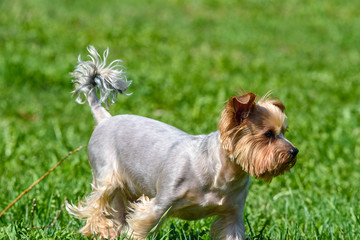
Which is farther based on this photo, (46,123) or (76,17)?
(76,17)

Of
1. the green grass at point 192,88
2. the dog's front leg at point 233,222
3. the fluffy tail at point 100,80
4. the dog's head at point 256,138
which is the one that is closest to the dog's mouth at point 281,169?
the dog's head at point 256,138

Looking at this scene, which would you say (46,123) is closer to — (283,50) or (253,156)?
(253,156)

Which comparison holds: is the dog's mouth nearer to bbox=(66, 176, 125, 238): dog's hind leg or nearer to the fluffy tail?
bbox=(66, 176, 125, 238): dog's hind leg

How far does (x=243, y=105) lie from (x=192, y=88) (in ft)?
21.5

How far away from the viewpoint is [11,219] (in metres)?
4.56

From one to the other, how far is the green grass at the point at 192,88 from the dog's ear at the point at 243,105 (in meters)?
1.05

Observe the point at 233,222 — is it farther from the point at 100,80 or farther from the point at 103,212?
the point at 100,80

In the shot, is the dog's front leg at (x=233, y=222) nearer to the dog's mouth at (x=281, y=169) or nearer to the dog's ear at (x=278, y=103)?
the dog's mouth at (x=281, y=169)

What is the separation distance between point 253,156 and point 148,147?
879 mm

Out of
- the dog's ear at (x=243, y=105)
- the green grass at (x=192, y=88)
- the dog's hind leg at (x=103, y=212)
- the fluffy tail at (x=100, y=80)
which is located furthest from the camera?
the green grass at (x=192, y=88)

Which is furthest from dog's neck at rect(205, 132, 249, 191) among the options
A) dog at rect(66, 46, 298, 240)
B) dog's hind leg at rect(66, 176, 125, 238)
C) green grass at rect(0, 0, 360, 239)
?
dog's hind leg at rect(66, 176, 125, 238)

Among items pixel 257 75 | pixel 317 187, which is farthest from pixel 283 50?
pixel 317 187

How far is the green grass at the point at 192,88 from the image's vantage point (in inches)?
198

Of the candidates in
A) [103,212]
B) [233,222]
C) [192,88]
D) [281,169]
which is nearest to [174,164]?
[233,222]
